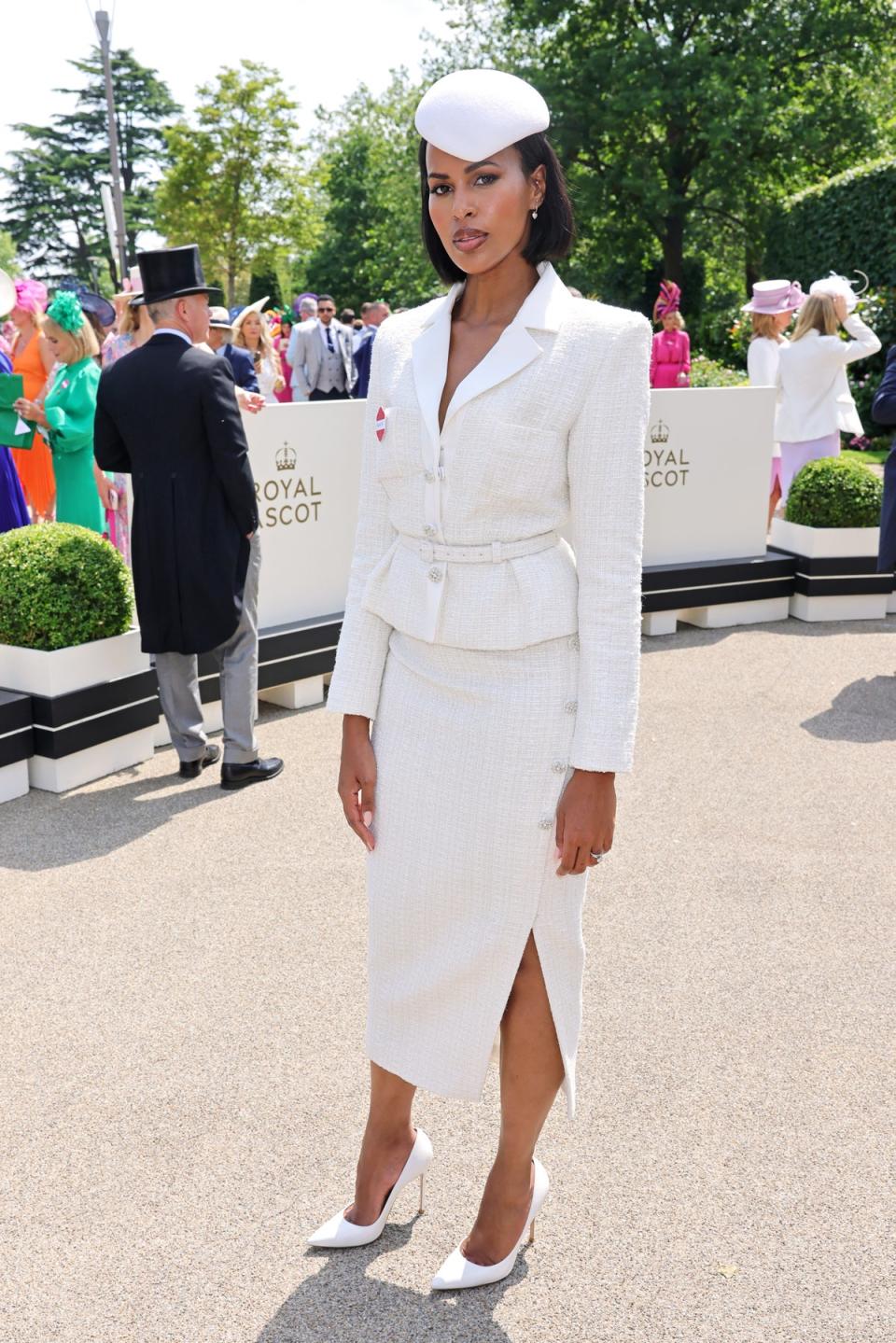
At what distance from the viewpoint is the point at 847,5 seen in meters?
28.4

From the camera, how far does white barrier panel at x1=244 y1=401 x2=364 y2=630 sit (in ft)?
21.7

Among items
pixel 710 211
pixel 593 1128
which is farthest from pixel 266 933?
pixel 710 211

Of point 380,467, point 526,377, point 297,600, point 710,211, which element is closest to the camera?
point 526,377

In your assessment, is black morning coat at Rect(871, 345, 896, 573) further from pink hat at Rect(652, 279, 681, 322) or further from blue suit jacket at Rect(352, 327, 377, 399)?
blue suit jacket at Rect(352, 327, 377, 399)

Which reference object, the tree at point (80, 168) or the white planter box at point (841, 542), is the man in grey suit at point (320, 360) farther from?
the tree at point (80, 168)

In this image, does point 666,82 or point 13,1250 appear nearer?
point 13,1250

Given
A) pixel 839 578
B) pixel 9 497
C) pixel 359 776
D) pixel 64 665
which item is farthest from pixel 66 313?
pixel 359 776

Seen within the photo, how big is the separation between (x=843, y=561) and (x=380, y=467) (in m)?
6.66

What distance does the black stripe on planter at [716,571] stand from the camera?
820 centimetres

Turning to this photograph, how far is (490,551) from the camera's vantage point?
2.32m

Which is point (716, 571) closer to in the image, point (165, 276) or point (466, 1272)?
point (165, 276)

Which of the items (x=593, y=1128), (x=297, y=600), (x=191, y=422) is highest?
(x=191, y=422)

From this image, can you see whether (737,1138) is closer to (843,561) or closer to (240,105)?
(843,561)

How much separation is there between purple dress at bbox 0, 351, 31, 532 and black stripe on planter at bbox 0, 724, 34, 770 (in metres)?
2.45
